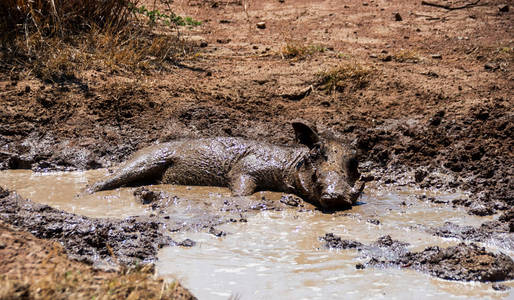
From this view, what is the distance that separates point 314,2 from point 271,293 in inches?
432

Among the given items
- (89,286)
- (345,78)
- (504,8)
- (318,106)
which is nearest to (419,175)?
(318,106)

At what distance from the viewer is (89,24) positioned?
10258 millimetres

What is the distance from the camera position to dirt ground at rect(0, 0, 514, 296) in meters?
7.66

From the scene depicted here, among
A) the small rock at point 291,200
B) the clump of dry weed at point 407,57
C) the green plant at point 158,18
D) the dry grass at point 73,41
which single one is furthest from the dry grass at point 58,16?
the clump of dry weed at point 407,57

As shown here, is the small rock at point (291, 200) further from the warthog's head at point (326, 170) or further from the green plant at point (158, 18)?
the green plant at point (158, 18)

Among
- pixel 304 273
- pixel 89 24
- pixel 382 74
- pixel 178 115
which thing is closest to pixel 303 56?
pixel 382 74

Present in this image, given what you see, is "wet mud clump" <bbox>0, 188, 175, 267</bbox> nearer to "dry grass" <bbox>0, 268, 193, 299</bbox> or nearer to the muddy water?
the muddy water

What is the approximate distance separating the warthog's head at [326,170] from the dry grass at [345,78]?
2.49 metres

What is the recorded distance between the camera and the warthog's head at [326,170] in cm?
625

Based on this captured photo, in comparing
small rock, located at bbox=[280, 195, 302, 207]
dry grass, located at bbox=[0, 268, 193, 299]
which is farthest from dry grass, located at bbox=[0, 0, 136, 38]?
Result: dry grass, located at bbox=[0, 268, 193, 299]

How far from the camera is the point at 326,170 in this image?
6.60m

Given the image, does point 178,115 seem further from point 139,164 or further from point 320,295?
point 320,295

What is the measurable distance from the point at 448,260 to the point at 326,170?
233 centimetres

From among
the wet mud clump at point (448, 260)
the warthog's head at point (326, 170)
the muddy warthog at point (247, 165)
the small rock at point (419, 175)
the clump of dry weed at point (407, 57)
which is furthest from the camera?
the clump of dry weed at point (407, 57)
